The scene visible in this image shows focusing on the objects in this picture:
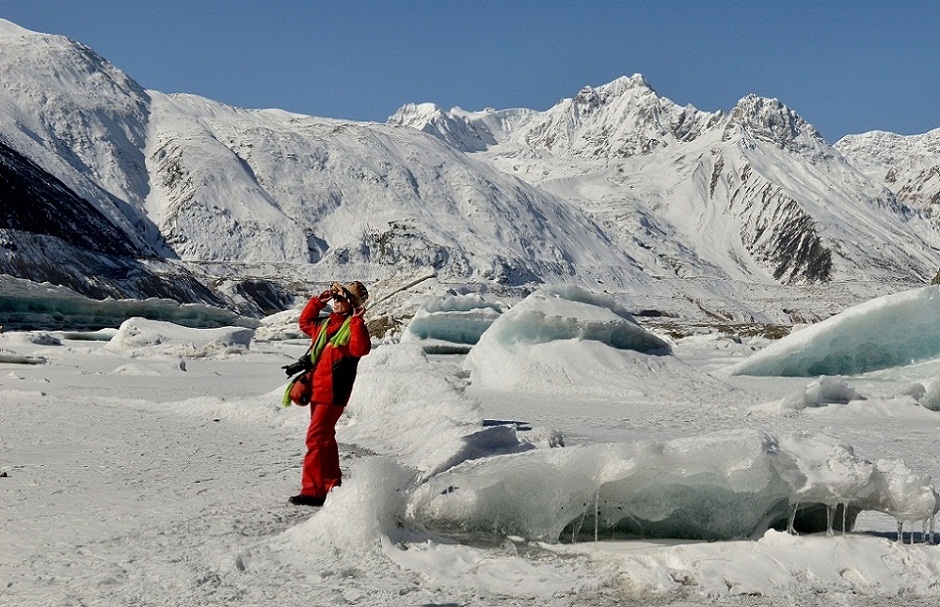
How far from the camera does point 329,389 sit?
516 centimetres

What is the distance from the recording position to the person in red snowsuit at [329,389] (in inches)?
200

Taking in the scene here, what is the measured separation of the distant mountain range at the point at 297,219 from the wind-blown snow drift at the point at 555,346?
5281 centimetres

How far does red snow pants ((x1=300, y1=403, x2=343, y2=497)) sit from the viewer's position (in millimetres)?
5086

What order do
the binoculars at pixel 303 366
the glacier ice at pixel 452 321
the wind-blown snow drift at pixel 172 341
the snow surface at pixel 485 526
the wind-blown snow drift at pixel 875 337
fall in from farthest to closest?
the glacier ice at pixel 452 321, the wind-blown snow drift at pixel 172 341, the wind-blown snow drift at pixel 875 337, the binoculars at pixel 303 366, the snow surface at pixel 485 526

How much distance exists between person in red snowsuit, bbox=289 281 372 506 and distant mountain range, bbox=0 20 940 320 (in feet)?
204

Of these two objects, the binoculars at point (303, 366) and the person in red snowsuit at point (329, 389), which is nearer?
the person in red snowsuit at point (329, 389)

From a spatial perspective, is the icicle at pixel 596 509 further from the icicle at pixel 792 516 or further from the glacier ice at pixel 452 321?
the glacier ice at pixel 452 321

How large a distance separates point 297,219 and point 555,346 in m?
96.3

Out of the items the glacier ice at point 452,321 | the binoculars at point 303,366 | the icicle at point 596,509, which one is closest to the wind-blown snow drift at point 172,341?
the glacier ice at point 452,321

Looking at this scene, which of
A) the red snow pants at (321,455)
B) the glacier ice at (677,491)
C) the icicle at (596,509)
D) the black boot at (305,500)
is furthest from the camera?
the red snow pants at (321,455)

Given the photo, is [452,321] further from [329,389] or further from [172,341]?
[329,389]

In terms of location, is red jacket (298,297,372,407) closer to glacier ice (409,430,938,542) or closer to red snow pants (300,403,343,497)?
red snow pants (300,403,343,497)

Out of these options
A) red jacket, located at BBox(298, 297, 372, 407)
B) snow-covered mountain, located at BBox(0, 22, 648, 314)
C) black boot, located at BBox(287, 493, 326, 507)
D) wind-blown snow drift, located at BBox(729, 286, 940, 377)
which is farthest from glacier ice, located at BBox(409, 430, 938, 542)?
snow-covered mountain, located at BBox(0, 22, 648, 314)

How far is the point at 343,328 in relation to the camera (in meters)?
5.19
